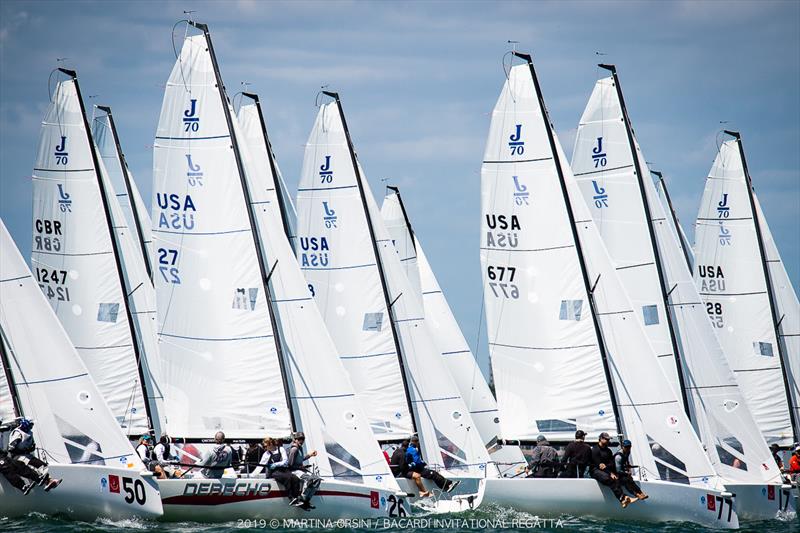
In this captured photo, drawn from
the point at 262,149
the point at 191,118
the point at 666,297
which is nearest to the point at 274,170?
the point at 262,149

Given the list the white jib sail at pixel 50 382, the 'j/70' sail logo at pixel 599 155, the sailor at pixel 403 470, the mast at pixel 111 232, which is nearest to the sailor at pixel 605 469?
the sailor at pixel 403 470

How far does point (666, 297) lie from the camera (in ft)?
88.9

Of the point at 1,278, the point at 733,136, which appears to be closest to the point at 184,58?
the point at 1,278

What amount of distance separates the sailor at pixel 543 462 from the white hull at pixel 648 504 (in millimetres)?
685

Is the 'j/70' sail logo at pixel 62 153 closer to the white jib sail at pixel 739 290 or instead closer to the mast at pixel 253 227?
the mast at pixel 253 227

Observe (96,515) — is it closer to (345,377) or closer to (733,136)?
(345,377)

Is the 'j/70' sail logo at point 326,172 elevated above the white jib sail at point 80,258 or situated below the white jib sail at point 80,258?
above

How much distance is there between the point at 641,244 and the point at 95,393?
13.3m

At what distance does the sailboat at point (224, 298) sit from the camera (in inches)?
906

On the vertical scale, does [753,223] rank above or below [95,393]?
above

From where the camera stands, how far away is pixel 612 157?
29.2m

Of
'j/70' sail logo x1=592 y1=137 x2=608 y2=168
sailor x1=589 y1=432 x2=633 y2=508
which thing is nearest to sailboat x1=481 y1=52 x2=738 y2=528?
sailor x1=589 y1=432 x2=633 y2=508

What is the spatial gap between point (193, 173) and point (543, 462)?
829 cm

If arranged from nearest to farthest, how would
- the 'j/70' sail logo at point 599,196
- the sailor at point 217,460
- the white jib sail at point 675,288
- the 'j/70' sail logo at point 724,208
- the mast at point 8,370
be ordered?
the mast at point 8,370
the sailor at point 217,460
the white jib sail at point 675,288
the 'j/70' sail logo at point 599,196
the 'j/70' sail logo at point 724,208
